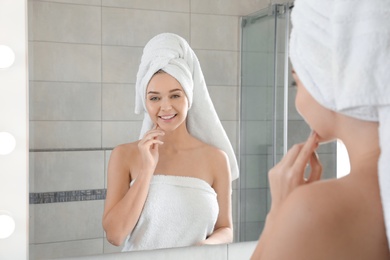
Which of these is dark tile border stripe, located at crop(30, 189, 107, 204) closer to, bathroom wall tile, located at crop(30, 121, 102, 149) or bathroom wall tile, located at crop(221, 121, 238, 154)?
bathroom wall tile, located at crop(30, 121, 102, 149)

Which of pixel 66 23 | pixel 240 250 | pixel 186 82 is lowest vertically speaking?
pixel 240 250

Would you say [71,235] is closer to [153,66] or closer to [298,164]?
[153,66]

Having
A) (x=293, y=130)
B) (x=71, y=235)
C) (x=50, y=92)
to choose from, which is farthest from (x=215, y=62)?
(x=71, y=235)

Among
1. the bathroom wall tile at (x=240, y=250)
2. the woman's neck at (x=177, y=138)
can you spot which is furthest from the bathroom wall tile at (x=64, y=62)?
the bathroom wall tile at (x=240, y=250)

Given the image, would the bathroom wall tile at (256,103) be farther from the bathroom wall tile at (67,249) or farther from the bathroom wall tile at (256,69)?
the bathroom wall tile at (67,249)

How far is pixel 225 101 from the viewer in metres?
1.30

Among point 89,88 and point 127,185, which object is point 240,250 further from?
point 89,88

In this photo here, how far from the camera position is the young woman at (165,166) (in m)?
1.22

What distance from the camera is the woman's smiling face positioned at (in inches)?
47.9

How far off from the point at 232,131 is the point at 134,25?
Result: 0.35 m

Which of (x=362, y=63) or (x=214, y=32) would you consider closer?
(x=362, y=63)

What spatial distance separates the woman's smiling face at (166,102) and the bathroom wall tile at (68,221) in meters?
0.23

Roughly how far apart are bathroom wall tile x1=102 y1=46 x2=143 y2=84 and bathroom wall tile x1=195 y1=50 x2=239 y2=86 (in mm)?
158

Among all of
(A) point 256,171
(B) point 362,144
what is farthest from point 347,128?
(A) point 256,171
